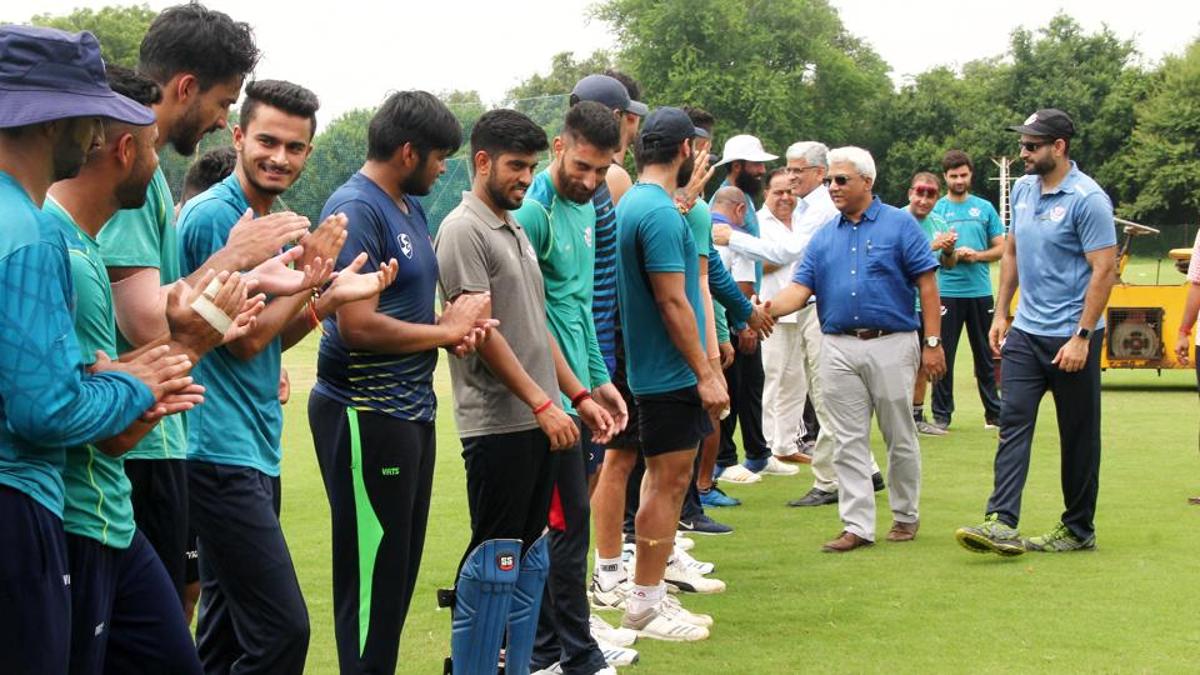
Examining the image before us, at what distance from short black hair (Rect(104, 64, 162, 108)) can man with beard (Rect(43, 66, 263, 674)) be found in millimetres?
31

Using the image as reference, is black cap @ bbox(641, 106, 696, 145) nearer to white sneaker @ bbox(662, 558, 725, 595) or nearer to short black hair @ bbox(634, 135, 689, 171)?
short black hair @ bbox(634, 135, 689, 171)

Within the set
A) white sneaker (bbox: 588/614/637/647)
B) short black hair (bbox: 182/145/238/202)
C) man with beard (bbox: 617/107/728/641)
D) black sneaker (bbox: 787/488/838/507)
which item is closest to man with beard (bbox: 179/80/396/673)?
short black hair (bbox: 182/145/238/202)

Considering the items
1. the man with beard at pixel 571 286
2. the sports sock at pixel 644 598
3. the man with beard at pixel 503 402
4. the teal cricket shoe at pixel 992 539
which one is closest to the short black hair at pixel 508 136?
the man with beard at pixel 503 402

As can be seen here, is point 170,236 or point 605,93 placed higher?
point 605,93

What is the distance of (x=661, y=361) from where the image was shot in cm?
669

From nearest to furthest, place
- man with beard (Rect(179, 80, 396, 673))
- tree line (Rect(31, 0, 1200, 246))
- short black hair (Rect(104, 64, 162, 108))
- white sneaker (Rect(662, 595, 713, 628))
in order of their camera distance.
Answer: short black hair (Rect(104, 64, 162, 108)) → man with beard (Rect(179, 80, 396, 673)) → white sneaker (Rect(662, 595, 713, 628)) → tree line (Rect(31, 0, 1200, 246))

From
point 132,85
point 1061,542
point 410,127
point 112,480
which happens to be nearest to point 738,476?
point 1061,542

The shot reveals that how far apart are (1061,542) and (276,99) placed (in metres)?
5.42

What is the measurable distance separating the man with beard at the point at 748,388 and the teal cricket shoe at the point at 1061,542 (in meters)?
2.89

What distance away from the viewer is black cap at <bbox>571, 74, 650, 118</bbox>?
6820 millimetres

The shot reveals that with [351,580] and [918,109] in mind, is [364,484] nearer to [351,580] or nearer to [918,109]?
[351,580]

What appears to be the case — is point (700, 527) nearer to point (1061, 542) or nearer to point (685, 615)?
point (1061, 542)

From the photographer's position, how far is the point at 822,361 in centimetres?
888

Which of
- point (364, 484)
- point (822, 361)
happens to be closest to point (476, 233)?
point (364, 484)
